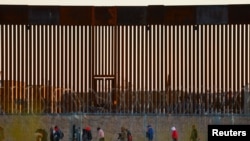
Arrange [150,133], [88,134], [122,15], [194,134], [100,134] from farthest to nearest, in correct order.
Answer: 1. [122,15]
2. [88,134]
3. [100,134]
4. [150,133]
5. [194,134]

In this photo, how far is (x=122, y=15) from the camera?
53.4m

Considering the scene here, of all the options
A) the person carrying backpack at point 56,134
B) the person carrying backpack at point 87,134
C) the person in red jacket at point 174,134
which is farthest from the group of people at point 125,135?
the person carrying backpack at point 56,134

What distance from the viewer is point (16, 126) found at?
4541 cm

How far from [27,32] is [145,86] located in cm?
590

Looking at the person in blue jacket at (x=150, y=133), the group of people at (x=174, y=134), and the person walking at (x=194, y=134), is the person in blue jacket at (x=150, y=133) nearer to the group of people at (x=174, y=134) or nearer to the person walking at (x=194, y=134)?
the group of people at (x=174, y=134)

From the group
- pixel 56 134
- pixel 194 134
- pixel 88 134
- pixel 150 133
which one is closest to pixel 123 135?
pixel 150 133

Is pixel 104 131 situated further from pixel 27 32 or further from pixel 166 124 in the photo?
pixel 27 32

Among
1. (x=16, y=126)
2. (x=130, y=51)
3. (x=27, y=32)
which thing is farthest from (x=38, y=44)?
(x=16, y=126)

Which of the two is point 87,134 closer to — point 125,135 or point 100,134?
point 100,134

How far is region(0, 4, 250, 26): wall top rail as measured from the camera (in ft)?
173

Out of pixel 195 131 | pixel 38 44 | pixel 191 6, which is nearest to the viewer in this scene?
pixel 195 131

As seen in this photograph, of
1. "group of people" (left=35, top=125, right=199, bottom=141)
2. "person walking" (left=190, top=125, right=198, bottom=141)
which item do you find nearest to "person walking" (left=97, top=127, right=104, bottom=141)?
"group of people" (left=35, top=125, right=199, bottom=141)

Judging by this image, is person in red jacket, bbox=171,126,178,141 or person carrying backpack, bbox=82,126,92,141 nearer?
person carrying backpack, bbox=82,126,92,141

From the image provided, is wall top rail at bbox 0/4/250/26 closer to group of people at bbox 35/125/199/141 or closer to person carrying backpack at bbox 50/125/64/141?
group of people at bbox 35/125/199/141
